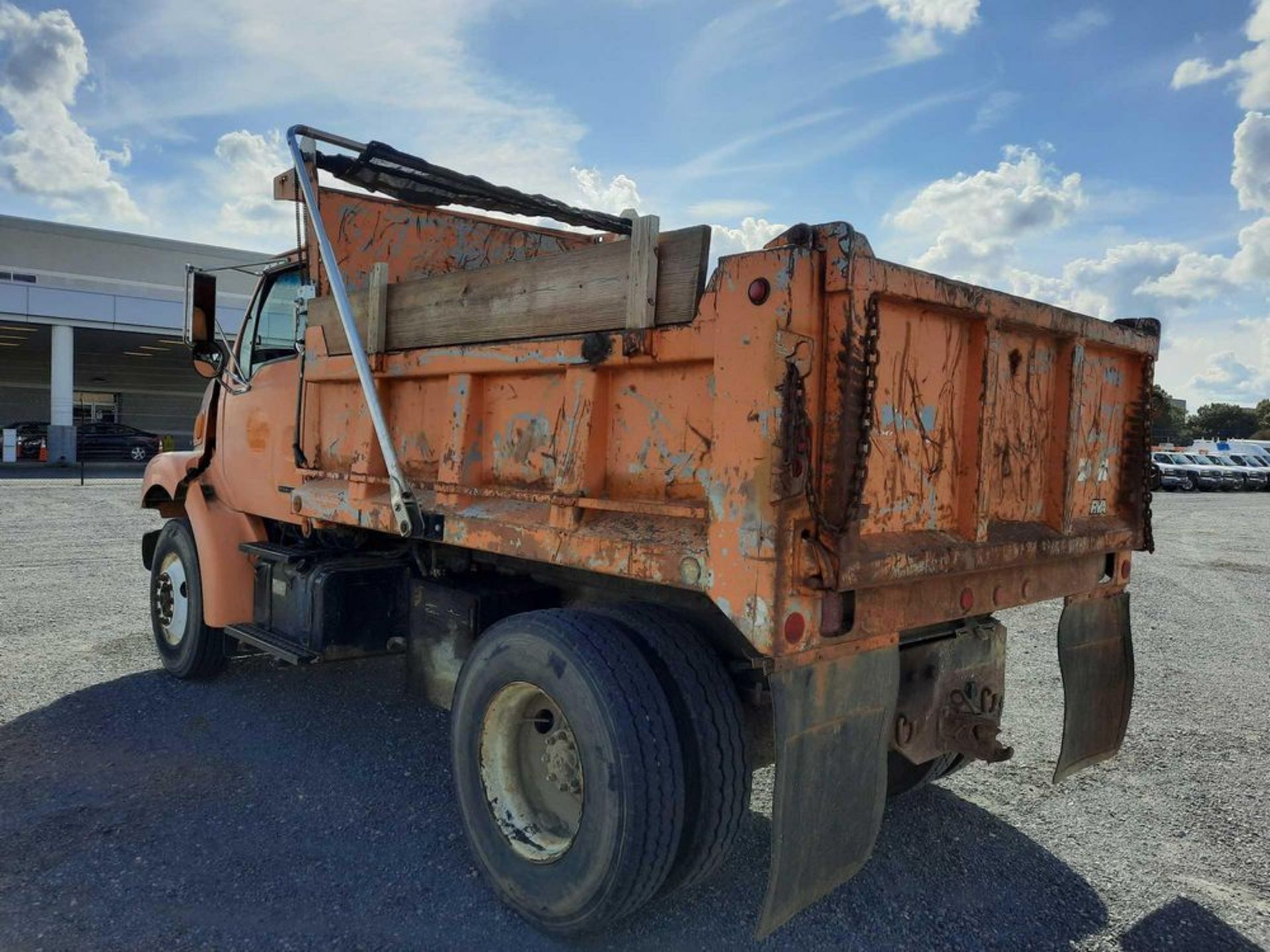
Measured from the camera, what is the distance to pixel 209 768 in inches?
171

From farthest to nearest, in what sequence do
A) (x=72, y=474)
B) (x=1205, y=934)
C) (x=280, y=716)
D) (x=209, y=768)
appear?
(x=72, y=474) < (x=280, y=716) < (x=209, y=768) < (x=1205, y=934)

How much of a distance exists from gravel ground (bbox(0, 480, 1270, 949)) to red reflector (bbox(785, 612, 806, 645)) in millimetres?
1239

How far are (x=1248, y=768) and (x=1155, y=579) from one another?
7.18 metres

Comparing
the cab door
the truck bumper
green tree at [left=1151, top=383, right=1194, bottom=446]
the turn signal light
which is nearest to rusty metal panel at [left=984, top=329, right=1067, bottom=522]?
the truck bumper

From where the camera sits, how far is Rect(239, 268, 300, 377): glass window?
17.1ft

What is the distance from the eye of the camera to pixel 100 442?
3219cm

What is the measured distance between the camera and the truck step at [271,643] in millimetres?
4398

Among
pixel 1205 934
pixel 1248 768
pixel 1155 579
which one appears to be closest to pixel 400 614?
pixel 1205 934

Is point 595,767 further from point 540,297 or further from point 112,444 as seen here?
point 112,444

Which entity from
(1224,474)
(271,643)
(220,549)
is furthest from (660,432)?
(1224,474)

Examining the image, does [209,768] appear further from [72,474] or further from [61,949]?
[72,474]

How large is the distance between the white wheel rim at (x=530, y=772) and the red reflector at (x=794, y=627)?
3.25 ft

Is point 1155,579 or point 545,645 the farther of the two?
point 1155,579

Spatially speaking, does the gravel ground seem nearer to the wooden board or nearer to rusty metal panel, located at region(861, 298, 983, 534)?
rusty metal panel, located at region(861, 298, 983, 534)
